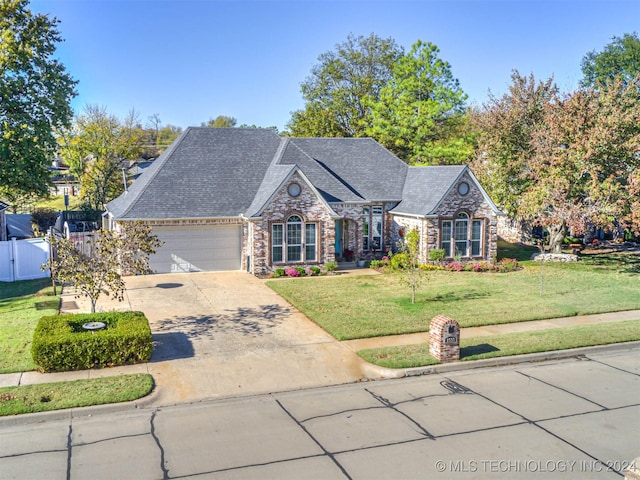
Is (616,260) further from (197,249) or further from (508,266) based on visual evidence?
(197,249)

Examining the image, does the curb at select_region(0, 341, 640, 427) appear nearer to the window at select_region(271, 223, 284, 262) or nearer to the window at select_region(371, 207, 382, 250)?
the window at select_region(271, 223, 284, 262)

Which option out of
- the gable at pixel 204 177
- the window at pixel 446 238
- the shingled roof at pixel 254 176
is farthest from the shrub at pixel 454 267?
the gable at pixel 204 177

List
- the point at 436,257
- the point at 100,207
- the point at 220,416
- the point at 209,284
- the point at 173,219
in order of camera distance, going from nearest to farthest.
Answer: the point at 220,416 < the point at 209,284 < the point at 173,219 < the point at 436,257 < the point at 100,207

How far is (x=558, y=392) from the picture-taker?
12.7 metres

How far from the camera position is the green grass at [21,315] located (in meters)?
14.0

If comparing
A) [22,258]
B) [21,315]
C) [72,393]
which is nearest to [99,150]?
[22,258]

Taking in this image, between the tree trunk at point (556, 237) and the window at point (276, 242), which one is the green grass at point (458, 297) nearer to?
the window at point (276, 242)

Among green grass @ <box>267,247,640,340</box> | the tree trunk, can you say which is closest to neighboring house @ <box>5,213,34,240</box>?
green grass @ <box>267,247,640,340</box>

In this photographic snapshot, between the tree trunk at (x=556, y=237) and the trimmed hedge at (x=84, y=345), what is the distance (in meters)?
24.7

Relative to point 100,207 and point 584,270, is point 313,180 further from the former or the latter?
point 100,207

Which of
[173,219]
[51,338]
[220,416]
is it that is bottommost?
[220,416]

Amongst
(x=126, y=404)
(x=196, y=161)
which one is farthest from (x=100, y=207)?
(x=126, y=404)

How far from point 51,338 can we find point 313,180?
1720cm

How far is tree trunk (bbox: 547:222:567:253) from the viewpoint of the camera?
31688 millimetres
